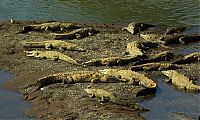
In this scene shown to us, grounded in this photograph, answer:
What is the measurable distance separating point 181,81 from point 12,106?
612 cm

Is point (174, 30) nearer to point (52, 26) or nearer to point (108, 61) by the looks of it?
point (52, 26)

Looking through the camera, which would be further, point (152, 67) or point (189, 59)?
point (189, 59)

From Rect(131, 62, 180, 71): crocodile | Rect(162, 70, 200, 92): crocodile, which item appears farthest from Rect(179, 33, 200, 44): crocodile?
Rect(162, 70, 200, 92): crocodile

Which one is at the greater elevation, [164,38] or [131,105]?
[164,38]

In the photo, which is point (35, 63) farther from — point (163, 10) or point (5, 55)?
point (163, 10)

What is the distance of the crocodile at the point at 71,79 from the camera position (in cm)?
1520

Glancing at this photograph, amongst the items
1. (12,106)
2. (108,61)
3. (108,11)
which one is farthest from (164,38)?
(12,106)

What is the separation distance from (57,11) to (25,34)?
21.1ft

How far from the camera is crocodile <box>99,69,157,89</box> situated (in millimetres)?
15373

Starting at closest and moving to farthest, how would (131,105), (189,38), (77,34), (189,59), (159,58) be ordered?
(131,105) < (189,59) < (159,58) < (77,34) < (189,38)

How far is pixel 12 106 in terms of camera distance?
13758 millimetres

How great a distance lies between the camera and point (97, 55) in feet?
63.2

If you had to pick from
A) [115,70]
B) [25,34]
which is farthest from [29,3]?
[115,70]

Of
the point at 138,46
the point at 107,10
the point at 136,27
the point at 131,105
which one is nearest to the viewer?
the point at 131,105
